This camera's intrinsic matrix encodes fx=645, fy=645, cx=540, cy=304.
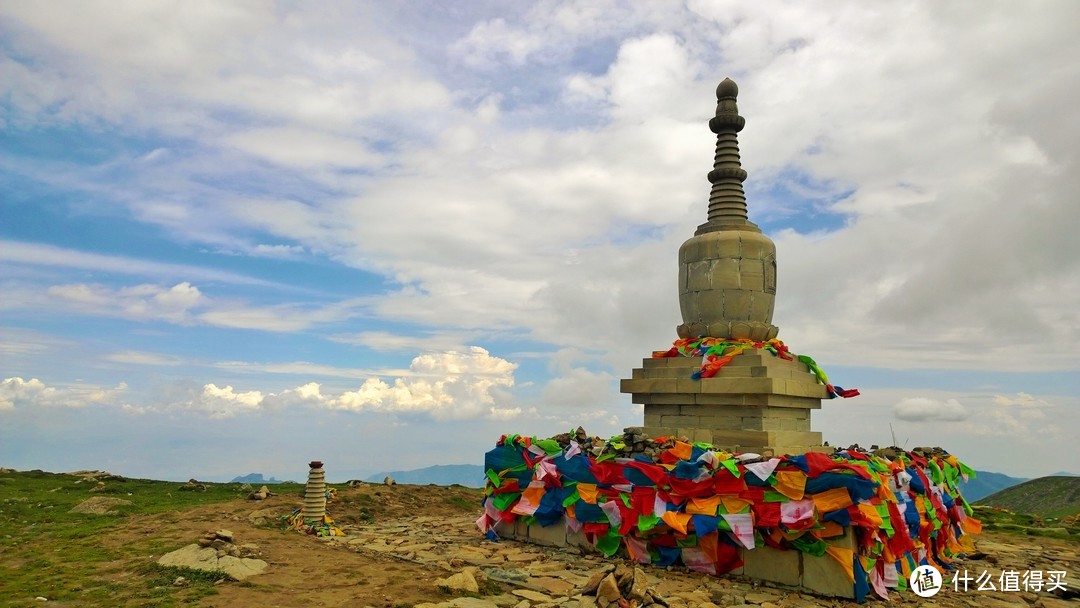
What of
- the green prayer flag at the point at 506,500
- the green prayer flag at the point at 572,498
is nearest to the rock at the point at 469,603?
the green prayer flag at the point at 572,498

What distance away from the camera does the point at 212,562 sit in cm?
1095

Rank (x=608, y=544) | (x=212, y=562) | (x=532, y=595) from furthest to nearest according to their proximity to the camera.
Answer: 1. (x=608, y=544)
2. (x=212, y=562)
3. (x=532, y=595)

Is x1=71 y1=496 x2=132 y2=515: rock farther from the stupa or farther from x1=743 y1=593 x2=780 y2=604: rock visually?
x1=743 y1=593 x2=780 y2=604: rock

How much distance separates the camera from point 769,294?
15.7 m

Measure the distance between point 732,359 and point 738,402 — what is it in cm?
95

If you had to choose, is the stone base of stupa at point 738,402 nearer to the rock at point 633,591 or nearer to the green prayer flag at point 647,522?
the green prayer flag at point 647,522

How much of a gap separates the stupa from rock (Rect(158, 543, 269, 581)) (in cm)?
849

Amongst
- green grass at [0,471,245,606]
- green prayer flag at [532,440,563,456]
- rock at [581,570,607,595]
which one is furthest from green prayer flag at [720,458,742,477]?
green grass at [0,471,245,606]

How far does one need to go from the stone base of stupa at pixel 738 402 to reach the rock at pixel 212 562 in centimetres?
848

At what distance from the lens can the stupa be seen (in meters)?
13.6

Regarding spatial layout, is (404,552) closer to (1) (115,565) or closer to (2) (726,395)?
(1) (115,565)

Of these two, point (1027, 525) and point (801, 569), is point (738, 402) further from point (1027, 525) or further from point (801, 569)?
point (1027, 525)

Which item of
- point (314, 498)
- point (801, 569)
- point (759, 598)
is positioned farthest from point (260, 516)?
point (801, 569)

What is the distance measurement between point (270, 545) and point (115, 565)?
275cm
